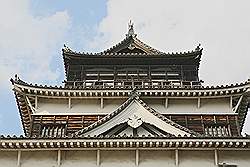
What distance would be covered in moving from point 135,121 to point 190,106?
425 cm

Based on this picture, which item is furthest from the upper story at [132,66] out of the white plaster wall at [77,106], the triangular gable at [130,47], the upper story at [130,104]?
the white plaster wall at [77,106]

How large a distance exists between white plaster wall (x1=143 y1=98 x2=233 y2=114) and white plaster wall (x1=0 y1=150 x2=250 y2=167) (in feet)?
15.2

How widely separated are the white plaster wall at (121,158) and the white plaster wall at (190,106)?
4.63 m

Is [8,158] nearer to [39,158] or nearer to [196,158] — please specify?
[39,158]

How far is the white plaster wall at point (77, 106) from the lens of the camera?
24922 millimetres

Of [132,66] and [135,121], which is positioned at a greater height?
[132,66]

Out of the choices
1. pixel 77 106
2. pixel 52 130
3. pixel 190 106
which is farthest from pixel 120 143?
pixel 190 106

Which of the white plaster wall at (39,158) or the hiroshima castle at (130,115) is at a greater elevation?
the hiroshima castle at (130,115)

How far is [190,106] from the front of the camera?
2511 cm

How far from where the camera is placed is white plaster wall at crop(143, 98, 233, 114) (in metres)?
24.9

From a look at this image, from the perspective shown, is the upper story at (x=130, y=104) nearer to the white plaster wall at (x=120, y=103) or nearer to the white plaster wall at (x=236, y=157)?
the white plaster wall at (x=120, y=103)

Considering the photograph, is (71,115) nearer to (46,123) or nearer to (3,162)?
(46,123)

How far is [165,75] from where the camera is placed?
93.6 feet

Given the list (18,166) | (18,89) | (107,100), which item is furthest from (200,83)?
(18,166)
